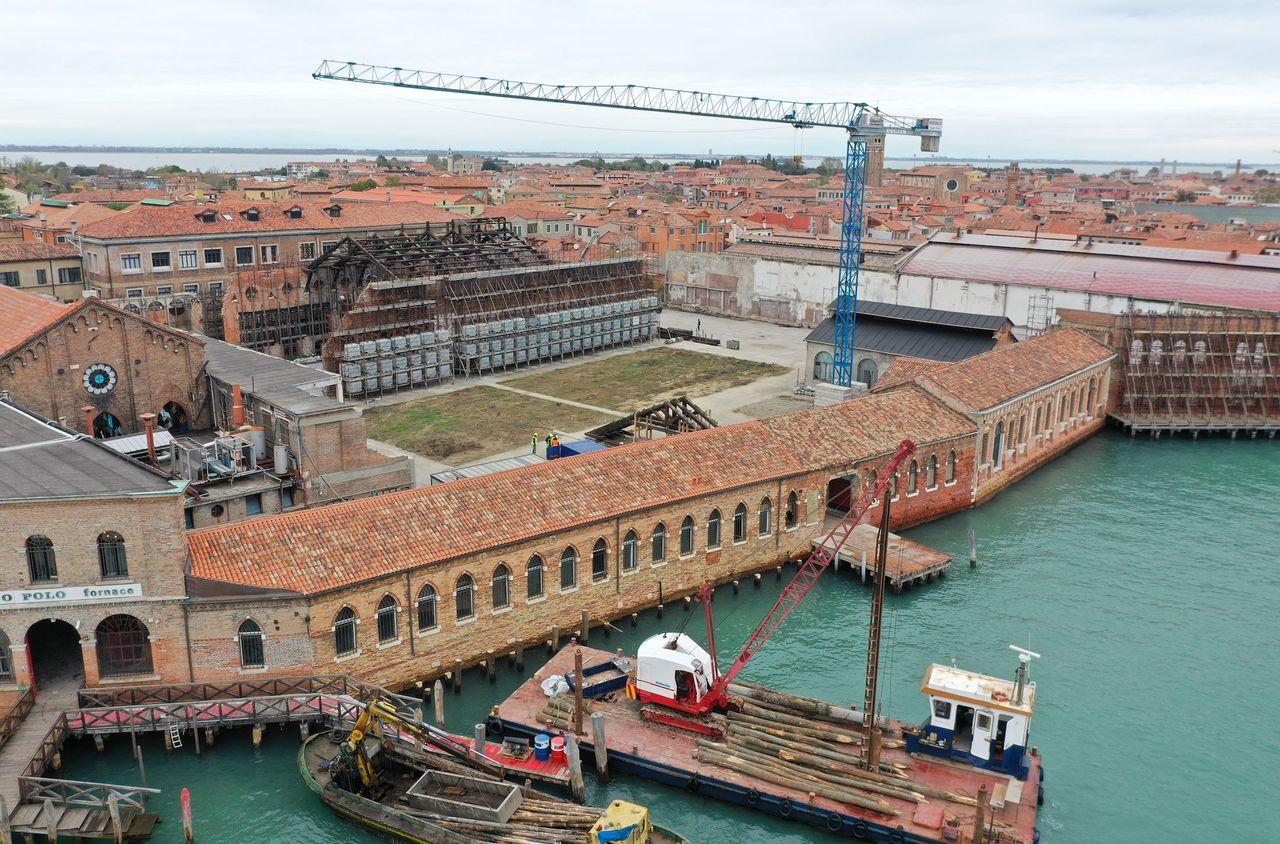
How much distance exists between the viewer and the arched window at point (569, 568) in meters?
33.7

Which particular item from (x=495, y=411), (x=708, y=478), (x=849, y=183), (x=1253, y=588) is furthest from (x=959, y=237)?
(x=708, y=478)

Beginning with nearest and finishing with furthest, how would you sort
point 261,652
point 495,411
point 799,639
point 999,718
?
1. point 999,718
2. point 261,652
3. point 799,639
4. point 495,411

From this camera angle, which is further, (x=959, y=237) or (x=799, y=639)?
(x=959, y=237)

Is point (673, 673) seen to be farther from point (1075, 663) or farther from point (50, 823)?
point (50, 823)

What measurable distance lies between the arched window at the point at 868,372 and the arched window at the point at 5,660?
49944 mm

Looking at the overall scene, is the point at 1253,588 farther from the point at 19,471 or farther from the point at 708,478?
the point at 19,471

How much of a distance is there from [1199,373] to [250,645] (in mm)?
56964

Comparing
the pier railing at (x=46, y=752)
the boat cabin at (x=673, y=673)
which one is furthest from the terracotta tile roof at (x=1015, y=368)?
the pier railing at (x=46, y=752)

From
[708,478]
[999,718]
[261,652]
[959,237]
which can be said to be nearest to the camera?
[999,718]

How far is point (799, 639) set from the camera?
115 ft

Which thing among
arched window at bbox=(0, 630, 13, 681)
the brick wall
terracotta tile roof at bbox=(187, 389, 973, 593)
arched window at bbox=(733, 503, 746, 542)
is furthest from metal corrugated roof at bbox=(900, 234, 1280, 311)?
arched window at bbox=(0, 630, 13, 681)

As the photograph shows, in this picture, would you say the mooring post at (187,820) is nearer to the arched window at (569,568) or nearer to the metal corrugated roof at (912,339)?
the arched window at (569,568)

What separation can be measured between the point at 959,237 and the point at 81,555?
73.5 metres

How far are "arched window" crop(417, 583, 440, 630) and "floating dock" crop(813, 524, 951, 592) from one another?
16.6 meters
